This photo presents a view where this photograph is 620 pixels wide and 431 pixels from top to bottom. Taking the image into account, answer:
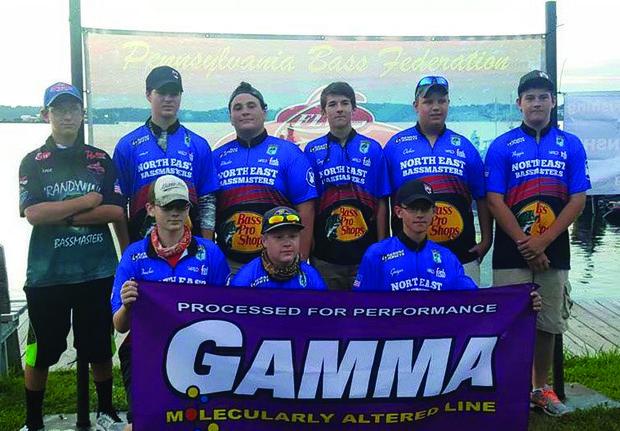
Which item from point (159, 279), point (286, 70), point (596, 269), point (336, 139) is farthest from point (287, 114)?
point (596, 269)

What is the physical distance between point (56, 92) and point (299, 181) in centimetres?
170

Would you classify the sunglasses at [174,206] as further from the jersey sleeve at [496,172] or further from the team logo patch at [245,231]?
the jersey sleeve at [496,172]

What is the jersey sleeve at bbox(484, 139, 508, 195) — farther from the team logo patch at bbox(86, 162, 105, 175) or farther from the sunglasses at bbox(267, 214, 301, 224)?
the team logo patch at bbox(86, 162, 105, 175)

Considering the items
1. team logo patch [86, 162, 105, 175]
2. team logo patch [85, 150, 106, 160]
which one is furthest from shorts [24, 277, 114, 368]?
team logo patch [85, 150, 106, 160]

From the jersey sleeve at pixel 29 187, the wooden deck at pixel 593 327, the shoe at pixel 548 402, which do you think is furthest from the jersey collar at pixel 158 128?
the wooden deck at pixel 593 327

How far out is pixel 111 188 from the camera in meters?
4.54

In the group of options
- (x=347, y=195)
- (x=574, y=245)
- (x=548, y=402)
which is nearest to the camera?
(x=347, y=195)

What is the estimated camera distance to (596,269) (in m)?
11.4

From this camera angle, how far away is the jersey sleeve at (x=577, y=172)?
489 cm

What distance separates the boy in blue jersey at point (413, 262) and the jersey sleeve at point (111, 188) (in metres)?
1.68

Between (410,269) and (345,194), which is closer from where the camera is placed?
(410,269)

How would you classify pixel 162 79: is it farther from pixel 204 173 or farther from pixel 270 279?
pixel 270 279

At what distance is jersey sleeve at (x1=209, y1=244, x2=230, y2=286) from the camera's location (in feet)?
13.1

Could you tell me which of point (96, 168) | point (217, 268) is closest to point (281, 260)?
point (217, 268)
